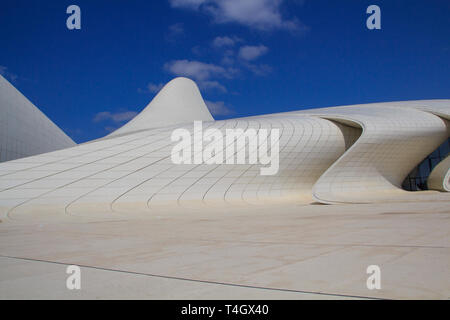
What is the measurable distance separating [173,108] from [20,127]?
17033 millimetres

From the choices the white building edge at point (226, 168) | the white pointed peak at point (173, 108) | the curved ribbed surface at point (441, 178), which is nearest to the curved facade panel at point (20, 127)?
the white building edge at point (226, 168)

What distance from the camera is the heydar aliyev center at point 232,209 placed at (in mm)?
2295

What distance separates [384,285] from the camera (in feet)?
6.50

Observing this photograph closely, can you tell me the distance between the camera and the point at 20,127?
70.3 feet

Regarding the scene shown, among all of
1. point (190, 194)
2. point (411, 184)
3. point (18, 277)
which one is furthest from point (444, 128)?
point (18, 277)

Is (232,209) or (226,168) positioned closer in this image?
(232,209)

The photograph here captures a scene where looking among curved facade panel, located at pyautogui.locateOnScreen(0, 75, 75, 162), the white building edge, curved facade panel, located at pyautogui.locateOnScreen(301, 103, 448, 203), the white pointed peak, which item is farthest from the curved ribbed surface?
curved facade panel, located at pyautogui.locateOnScreen(0, 75, 75, 162)

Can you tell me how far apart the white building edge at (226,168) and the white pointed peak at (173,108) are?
10.2 metres

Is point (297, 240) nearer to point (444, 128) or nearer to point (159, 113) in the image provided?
point (444, 128)

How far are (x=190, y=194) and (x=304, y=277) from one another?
1417 cm

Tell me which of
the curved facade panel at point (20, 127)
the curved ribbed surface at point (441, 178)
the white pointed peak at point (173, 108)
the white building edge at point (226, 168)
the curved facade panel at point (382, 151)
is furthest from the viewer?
the white pointed peak at point (173, 108)

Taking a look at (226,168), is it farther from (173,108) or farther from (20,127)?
(173,108)

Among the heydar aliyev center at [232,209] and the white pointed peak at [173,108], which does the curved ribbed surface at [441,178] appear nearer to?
the heydar aliyev center at [232,209]

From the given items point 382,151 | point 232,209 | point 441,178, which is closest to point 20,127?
point 232,209
